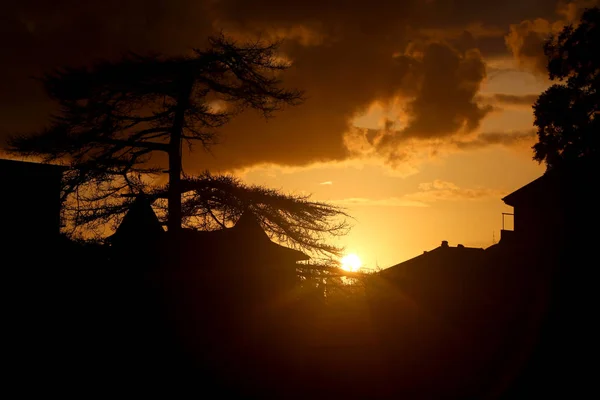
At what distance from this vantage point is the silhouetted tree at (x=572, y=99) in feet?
85.8

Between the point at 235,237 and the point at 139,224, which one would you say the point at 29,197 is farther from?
the point at 235,237

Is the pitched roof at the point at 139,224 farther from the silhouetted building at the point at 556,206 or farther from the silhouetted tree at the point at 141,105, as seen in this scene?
the silhouetted building at the point at 556,206

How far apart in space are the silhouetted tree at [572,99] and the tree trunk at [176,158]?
18.1 meters

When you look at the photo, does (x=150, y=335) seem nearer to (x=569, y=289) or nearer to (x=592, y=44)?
(x=569, y=289)

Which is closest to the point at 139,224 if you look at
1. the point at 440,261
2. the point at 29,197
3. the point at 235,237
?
the point at 235,237

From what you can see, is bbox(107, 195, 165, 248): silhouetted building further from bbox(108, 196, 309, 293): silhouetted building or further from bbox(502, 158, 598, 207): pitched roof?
bbox(502, 158, 598, 207): pitched roof

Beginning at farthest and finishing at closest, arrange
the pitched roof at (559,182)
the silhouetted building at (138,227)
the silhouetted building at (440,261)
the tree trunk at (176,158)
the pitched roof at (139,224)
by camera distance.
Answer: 1. the silhouetted building at (440,261)
2. the pitched roof at (559,182)
3. the tree trunk at (176,158)
4. the pitched roof at (139,224)
5. the silhouetted building at (138,227)

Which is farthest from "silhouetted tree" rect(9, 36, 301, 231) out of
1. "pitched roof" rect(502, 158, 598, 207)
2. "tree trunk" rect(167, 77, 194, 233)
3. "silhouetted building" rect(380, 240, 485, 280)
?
"silhouetted building" rect(380, 240, 485, 280)

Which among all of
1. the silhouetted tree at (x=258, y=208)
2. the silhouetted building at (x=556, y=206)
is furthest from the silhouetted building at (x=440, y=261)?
the silhouetted tree at (x=258, y=208)

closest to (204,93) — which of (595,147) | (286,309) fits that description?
(286,309)

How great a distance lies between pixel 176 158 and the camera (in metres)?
17.5

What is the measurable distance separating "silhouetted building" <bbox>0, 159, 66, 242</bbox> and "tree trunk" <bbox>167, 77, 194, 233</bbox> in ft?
10.9

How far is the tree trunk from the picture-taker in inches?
669

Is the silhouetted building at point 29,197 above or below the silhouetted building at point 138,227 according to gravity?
above
